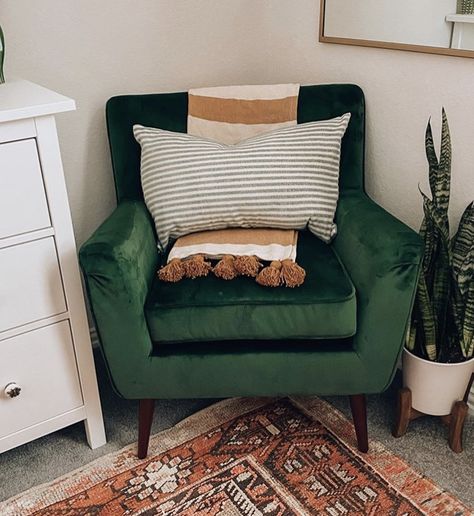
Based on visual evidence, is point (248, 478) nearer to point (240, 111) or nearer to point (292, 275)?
point (292, 275)

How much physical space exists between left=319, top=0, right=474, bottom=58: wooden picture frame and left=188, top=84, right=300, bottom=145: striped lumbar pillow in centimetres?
21

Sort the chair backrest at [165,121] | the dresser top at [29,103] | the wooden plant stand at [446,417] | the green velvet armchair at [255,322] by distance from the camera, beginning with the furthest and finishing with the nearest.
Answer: the chair backrest at [165,121] → the wooden plant stand at [446,417] → the green velvet armchair at [255,322] → the dresser top at [29,103]

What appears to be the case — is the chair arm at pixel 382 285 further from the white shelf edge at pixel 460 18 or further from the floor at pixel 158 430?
the white shelf edge at pixel 460 18

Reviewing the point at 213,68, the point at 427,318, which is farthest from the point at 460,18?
the point at 213,68

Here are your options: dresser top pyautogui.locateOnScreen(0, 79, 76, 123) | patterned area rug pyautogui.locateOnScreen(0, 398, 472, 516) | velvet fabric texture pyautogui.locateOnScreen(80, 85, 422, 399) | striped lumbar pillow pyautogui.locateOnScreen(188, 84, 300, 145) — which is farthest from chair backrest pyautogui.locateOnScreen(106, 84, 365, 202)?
patterned area rug pyautogui.locateOnScreen(0, 398, 472, 516)

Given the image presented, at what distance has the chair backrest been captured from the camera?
184 centimetres

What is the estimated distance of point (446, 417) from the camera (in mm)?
1692

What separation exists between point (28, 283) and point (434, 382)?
108cm

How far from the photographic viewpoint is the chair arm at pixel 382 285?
140 cm

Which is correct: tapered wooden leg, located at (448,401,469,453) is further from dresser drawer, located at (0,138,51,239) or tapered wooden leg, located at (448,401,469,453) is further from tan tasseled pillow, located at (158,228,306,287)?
dresser drawer, located at (0,138,51,239)

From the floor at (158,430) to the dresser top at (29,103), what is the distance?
928 millimetres

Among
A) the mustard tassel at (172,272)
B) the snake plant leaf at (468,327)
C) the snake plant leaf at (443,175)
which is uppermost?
the snake plant leaf at (443,175)

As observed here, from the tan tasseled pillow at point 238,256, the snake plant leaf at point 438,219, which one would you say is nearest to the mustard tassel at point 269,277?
the tan tasseled pillow at point 238,256

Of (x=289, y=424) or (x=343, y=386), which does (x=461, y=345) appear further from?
(x=289, y=424)
